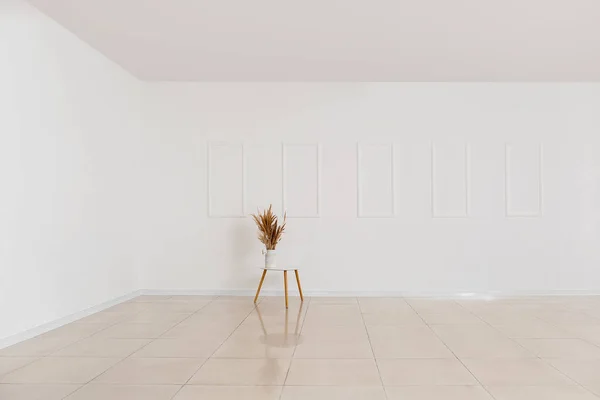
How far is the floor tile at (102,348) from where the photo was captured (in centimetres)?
368

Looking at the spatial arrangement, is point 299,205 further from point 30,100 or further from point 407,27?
point 30,100

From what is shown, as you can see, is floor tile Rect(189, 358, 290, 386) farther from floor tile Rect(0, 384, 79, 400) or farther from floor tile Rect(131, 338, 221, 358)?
floor tile Rect(0, 384, 79, 400)

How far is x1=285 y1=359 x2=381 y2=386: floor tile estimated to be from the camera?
3.04 metres

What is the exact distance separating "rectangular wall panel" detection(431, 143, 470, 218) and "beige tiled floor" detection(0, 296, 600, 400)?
1.32 metres

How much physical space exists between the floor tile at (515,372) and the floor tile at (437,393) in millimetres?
172

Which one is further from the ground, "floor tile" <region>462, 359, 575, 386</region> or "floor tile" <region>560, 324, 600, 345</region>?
"floor tile" <region>462, 359, 575, 386</region>

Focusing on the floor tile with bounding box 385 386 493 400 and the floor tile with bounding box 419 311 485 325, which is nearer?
the floor tile with bounding box 385 386 493 400

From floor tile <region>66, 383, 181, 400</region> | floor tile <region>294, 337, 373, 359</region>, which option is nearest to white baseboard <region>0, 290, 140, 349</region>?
floor tile <region>66, 383, 181, 400</region>

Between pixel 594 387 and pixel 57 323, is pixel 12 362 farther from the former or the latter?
pixel 594 387

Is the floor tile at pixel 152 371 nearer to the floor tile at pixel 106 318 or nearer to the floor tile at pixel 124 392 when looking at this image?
the floor tile at pixel 124 392

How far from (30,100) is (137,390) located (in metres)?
2.65

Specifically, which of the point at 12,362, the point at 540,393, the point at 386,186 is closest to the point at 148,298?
the point at 12,362

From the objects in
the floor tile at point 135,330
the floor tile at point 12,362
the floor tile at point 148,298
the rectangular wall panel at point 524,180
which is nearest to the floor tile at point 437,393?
the floor tile at point 135,330

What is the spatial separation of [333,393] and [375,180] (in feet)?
12.7
